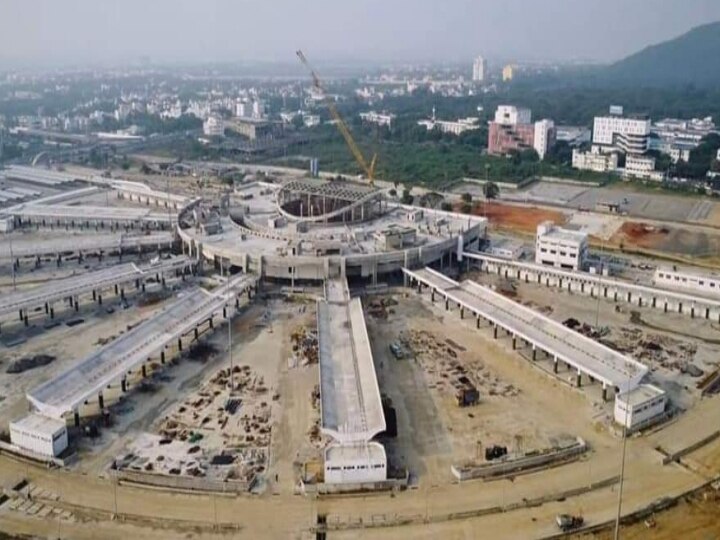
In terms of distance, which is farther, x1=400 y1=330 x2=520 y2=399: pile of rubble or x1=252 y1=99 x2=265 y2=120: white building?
x1=252 y1=99 x2=265 y2=120: white building

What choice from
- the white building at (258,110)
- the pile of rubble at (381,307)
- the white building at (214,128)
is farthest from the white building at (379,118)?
the pile of rubble at (381,307)

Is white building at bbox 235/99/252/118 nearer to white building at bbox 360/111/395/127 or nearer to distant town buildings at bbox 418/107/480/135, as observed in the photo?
white building at bbox 360/111/395/127

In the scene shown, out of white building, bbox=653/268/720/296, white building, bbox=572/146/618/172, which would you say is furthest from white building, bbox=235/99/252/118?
white building, bbox=653/268/720/296

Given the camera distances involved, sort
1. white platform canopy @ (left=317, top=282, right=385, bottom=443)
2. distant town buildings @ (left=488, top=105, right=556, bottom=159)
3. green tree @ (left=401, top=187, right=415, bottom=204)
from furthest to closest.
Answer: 1. distant town buildings @ (left=488, top=105, right=556, bottom=159)
2. green tree @ (left=401, top=187, right=415, bottom=204)
3. white platform canopy @ (left=317, top=282, right=385, bottom=443)

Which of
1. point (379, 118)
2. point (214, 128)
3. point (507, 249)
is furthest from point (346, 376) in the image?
point (379, 118)

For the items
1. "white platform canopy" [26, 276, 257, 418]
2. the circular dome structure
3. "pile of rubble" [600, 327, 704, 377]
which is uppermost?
the circular dome structure

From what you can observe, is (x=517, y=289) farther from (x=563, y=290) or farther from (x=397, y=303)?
(x=397, y=303)
